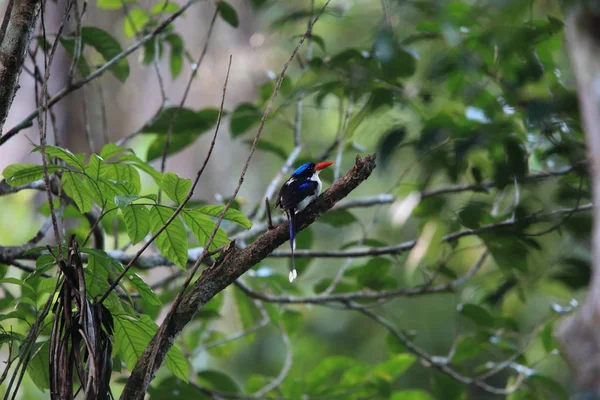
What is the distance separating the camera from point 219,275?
1.72 metres

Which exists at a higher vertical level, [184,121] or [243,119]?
[184,121]

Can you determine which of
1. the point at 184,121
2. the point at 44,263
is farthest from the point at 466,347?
the point at 44,263

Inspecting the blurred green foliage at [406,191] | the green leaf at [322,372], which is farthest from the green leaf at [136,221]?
the green leaf at [322,372]

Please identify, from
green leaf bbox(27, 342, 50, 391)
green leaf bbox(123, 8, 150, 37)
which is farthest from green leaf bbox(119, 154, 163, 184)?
green leaf bbox(123, 8, 150, 37)

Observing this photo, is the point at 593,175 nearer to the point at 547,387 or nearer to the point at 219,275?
the point at 219,275

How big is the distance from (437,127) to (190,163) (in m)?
5.53

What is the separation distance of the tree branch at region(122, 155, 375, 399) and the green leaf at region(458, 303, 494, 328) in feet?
Answer: 4.30

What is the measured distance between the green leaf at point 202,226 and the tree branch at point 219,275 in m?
0.17

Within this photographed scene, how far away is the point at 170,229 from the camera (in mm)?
1909

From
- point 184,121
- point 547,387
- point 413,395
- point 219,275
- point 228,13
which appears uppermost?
point 228,13

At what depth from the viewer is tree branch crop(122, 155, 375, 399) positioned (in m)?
1.56

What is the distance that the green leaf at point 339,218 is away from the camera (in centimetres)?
303

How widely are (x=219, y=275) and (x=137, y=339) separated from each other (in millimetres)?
353

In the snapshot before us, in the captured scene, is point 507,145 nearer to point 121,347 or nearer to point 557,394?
point 121,347
